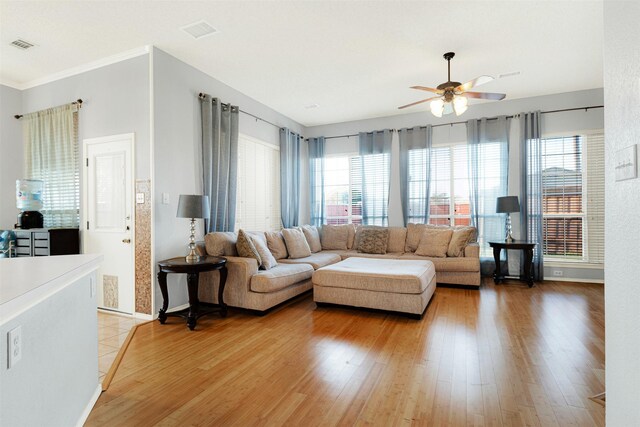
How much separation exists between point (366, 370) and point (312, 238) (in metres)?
3.72

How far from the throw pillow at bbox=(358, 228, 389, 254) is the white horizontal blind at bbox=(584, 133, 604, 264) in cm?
319

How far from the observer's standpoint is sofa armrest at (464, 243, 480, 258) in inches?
199

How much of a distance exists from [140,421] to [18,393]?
34.0 inches

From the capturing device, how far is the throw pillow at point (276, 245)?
494cm

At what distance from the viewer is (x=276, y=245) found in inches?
197

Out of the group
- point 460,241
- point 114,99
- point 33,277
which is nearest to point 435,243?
point 460,241

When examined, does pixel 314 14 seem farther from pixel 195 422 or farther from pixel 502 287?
pixel 502 287

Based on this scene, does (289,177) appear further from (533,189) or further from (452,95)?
(533,189)

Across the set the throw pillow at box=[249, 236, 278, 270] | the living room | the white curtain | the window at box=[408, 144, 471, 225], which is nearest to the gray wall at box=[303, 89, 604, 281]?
the living room

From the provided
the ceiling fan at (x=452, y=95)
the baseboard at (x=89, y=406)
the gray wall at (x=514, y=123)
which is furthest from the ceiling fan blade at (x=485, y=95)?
the baseboard at (x=89, y=406)

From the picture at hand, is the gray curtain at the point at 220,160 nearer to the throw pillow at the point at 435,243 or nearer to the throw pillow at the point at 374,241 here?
the throw pillow at the point at 374,241

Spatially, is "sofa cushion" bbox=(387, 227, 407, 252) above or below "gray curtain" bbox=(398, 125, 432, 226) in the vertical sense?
below

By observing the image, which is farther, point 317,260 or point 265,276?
point 317,260

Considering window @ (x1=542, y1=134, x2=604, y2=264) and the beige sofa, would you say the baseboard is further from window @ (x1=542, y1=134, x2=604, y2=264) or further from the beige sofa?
window @ (x1=542, y1=134, x2=604, y2=264)
